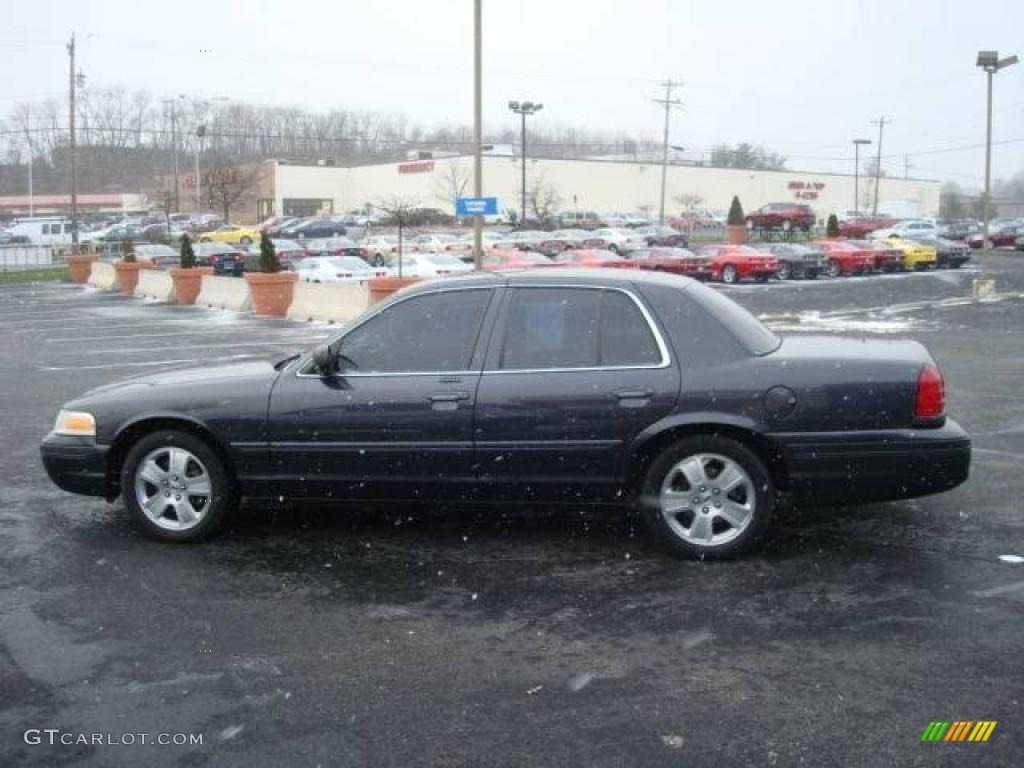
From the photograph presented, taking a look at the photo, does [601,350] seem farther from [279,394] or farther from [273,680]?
[273,680]

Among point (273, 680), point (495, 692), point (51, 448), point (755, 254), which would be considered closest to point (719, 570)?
point (495, 692)

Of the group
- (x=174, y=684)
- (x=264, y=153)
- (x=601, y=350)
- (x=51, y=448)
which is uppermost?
(x=264, y=153)

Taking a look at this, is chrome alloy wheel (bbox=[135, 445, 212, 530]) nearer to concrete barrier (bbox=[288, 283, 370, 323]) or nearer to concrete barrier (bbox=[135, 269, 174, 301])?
concrete barrier (bbox=[288, 283, 370, 323])

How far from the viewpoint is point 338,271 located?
32312 mm

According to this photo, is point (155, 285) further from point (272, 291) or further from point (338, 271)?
point (272, 291)

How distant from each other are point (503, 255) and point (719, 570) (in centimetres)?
2959

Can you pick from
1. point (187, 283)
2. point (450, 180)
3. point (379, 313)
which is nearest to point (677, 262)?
point (187, 283)

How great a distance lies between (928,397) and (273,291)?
20.0 meters

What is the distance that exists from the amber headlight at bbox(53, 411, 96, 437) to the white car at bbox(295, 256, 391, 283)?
25793 millimetres

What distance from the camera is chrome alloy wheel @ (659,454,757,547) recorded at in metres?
5.52

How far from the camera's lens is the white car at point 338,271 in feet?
106

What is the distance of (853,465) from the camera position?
17.9ft

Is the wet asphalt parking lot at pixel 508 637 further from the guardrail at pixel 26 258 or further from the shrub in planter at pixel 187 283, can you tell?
the guardrail at pixel 26 258
